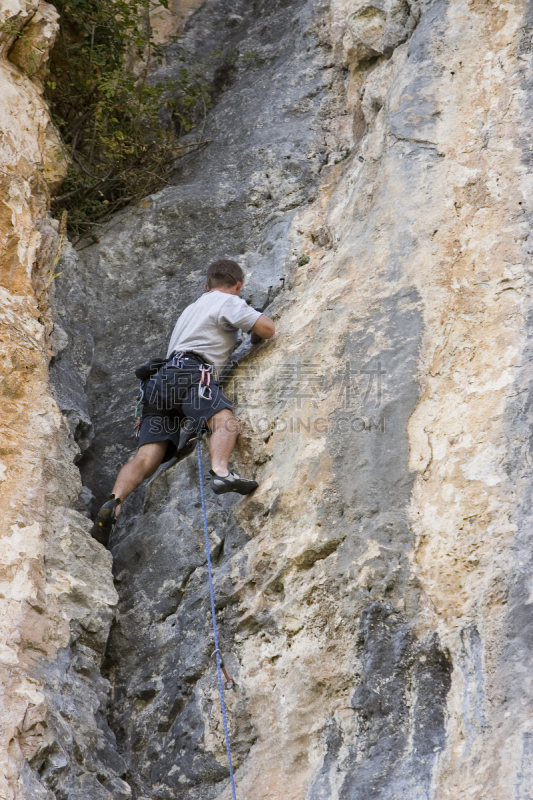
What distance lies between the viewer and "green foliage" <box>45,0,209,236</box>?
7680 millimetres

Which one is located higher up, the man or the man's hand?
the man's hand

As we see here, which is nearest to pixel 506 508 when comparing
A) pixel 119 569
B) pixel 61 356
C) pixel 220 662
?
pixel 220 662

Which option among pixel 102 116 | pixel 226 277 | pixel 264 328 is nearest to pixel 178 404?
pixel 264 328

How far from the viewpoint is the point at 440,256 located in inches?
218

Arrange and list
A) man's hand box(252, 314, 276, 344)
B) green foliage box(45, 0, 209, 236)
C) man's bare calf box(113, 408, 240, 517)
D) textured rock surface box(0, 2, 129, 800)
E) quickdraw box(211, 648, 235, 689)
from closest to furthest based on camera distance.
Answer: textured rock surface box(0, 2, 129, 800) → quickdraw box(211, 648, 235, 689) → man's bare calf box(113, 408, 240, 517) → man's hand box(252, 314, 276, 344) → green foliage box(45, 0, 209, 236)

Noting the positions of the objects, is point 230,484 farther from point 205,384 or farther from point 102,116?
point 102,116

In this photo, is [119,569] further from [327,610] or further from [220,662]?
[327,610]

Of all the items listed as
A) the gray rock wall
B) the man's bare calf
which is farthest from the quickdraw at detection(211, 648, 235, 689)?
the man's bare calf

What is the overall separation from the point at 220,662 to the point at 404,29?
515 cm

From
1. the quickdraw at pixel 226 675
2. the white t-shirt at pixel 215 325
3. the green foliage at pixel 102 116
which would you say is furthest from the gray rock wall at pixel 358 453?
the green foliage at pixel 102 116

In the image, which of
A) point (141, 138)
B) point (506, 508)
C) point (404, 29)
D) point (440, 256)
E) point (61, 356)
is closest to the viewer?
point (506, 508)

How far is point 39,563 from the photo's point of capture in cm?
500

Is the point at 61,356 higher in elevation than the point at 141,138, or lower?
lower

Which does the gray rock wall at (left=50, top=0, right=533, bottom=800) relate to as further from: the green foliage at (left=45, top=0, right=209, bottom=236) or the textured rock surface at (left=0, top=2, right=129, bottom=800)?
the green foliage at (left=45, top=0, right=209, bottom=236)
